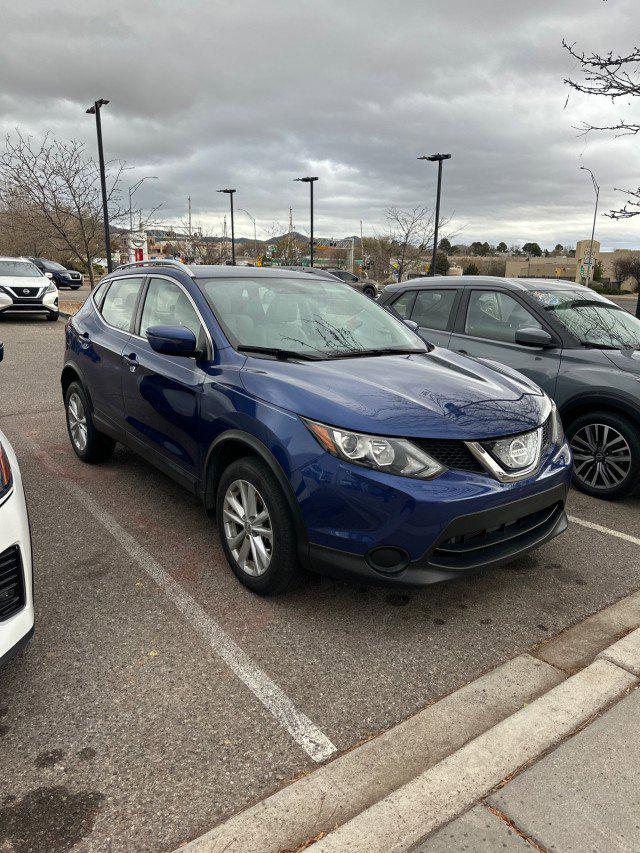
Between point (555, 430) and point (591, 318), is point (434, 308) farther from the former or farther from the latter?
point (555, 430)

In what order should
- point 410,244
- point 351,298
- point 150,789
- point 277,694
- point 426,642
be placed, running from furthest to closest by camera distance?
1. point 410,244
2. point 351,298
3. point 426,642
4. point 277,694
5. point 150,789

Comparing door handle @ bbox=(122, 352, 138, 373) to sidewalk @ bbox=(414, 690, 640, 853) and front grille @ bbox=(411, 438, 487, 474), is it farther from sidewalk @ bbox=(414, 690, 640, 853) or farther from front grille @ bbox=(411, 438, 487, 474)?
sidewalk @ bbox=(414, 690, 640, 853)

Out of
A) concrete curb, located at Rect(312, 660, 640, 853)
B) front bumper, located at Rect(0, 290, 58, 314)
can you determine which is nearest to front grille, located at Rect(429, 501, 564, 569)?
concrete curb, located at Rect(312, 660, 640, 853)

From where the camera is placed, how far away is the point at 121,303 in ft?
16.1

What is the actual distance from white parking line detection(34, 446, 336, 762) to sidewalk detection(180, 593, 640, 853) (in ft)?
0.57

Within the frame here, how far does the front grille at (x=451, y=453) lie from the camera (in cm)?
280

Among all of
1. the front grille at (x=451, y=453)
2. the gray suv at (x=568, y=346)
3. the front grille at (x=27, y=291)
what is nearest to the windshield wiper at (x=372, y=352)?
the gray suv at (x=568, y=346)

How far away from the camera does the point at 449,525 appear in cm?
273

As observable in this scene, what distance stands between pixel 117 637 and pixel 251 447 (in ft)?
3.66

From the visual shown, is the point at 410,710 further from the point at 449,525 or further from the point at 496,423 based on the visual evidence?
the point at 496,423

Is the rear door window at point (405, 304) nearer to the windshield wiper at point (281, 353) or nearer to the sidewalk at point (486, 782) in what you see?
the windshield wiper at point (281, 353)

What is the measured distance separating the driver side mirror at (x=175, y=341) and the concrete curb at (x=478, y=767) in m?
2.44

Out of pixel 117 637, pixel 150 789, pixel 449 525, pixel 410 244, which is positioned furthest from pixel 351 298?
pixel 410 244

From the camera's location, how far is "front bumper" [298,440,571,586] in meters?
2.71
